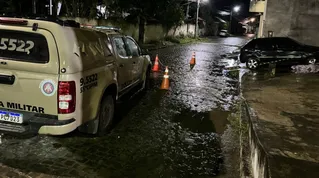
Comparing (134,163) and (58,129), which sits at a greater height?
(58,129)

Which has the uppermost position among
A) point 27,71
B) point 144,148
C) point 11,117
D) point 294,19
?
point 294,19

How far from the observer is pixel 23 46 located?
416 cm

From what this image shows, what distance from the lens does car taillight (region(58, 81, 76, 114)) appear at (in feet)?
13.3

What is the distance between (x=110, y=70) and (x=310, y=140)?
3473mm

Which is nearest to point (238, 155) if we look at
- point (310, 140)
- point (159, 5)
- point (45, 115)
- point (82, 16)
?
point (310, 140)

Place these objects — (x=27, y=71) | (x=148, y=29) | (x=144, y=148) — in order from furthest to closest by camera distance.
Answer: (x=148, y=29)
(x=144, y=148)
(x=27, y=71)

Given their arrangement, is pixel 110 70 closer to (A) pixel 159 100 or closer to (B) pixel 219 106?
(A) pixel 159 100

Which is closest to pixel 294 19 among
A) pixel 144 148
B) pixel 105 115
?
pixel 105 115

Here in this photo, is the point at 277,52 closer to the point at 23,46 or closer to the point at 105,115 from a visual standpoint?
the point at 105,115

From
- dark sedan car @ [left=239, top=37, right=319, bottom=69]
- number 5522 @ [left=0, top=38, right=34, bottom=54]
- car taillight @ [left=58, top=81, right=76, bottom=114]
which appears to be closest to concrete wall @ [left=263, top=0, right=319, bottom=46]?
dark sedan car @ [left=239, top=37, right=319, bottom=69]

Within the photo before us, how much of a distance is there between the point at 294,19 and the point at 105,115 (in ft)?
55.7

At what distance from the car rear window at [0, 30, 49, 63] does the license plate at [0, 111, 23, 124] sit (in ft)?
2.53

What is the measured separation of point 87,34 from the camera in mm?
4848

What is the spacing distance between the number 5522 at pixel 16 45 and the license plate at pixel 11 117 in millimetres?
892
